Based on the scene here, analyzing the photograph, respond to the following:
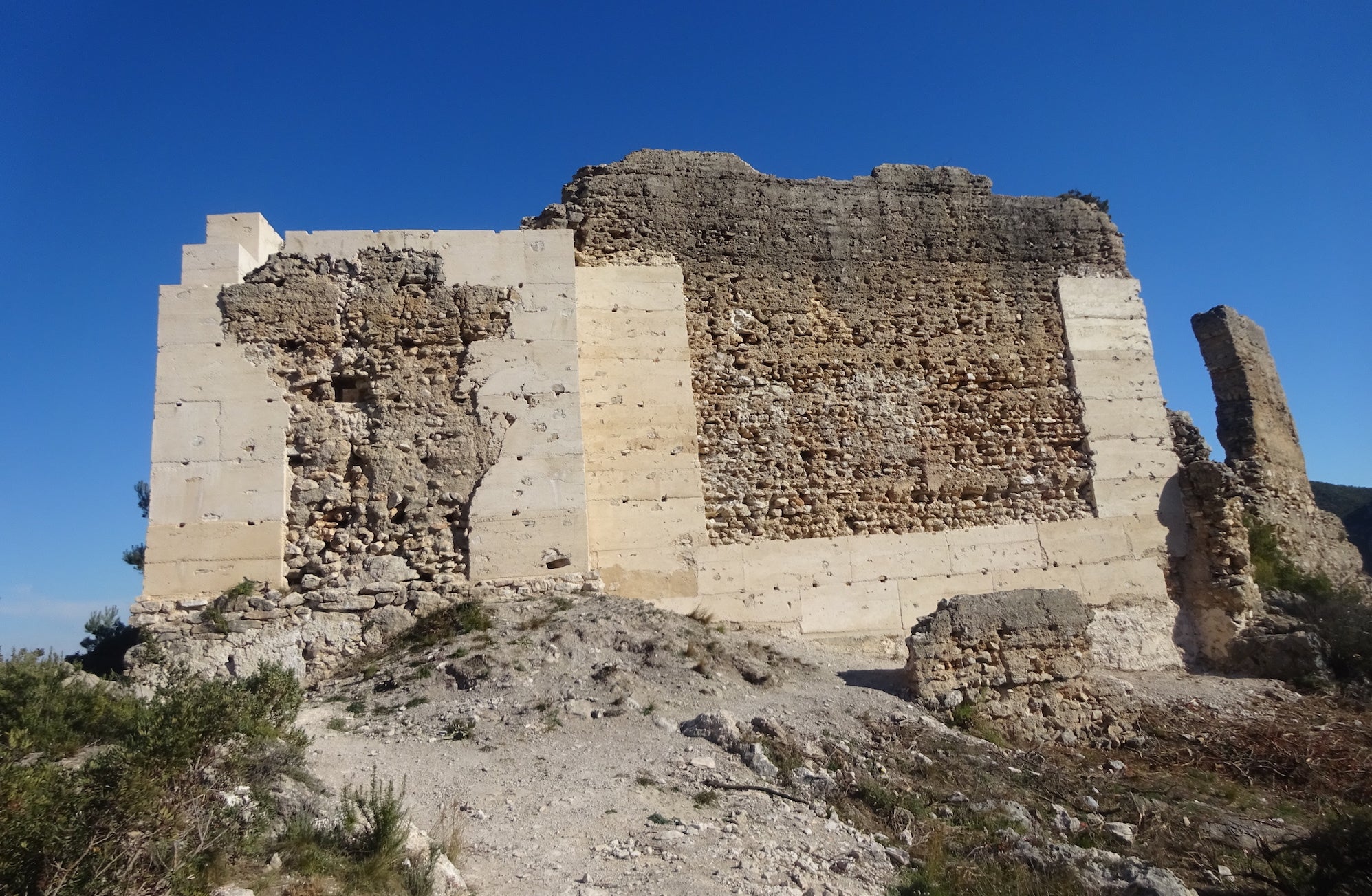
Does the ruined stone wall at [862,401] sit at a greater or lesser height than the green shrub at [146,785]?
greater

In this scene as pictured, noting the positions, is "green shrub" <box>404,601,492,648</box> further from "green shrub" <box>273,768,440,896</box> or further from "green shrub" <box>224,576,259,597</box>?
"green shrub" <box>273,768,440,896</box>

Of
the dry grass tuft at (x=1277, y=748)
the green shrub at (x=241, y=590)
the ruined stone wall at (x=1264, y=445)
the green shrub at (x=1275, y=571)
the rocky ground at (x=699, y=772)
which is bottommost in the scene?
the dry grass tuft at (x=1277, y=748)

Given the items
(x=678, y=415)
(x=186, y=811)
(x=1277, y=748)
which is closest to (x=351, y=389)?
(x=678, y=415)

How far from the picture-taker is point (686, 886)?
13.8 feet

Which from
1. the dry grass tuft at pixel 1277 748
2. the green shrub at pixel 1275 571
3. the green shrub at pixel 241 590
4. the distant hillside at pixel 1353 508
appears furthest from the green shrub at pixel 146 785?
the distant hillside at pixel 1353 508

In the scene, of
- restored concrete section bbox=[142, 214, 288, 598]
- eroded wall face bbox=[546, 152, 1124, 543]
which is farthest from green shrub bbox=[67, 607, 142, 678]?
eroded wall face bbox=[546, 152, 1124, 543]

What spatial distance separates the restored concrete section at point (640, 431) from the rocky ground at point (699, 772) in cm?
123

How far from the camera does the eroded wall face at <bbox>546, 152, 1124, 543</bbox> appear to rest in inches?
424

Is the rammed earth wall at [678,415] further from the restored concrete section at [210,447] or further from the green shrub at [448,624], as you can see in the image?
the green shrub at [448,624]

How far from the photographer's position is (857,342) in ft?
37.3

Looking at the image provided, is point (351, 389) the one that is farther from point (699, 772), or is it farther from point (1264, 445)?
point (1264, 445)

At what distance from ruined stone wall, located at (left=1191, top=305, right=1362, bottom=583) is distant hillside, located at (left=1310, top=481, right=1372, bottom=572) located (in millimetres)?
15967

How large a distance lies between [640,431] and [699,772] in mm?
5297

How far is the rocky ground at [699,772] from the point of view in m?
4.66
